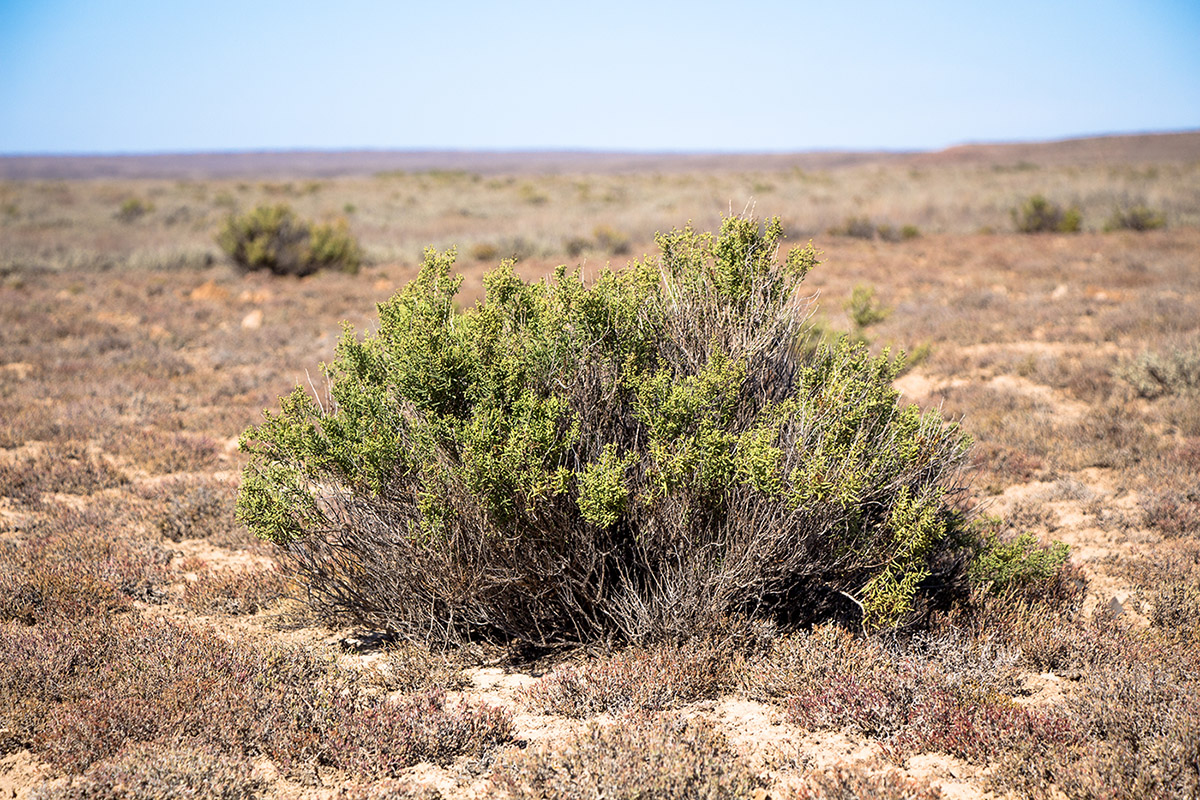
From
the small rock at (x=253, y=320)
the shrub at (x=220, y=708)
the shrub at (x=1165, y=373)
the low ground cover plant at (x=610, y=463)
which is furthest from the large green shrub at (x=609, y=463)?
the small rock at (x=253, y=320)

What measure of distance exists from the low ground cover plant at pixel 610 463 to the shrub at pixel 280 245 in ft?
51.1

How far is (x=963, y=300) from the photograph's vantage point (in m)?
13.2

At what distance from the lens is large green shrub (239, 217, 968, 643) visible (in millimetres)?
3320

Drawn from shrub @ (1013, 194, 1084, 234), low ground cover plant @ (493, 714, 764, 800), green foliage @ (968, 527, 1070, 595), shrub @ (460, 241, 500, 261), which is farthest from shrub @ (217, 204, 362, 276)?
shrub @ (1013, 194, 1084, 234)

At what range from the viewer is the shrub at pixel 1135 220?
69.8 feet

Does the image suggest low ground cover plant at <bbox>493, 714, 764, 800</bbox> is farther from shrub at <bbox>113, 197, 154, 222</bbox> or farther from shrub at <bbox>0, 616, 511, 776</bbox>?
shrub at <bbox>113, 197, 154, 222</bbox>

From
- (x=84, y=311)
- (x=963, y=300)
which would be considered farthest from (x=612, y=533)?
(x=84, y=311)

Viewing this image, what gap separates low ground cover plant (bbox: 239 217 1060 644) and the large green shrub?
13 mm

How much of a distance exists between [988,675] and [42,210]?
3907 centimetres

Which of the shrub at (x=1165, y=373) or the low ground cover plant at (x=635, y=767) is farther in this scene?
the shrub at (x=1165, y=373)

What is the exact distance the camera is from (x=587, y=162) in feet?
498

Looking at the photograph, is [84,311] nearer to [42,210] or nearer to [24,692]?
[24,692]

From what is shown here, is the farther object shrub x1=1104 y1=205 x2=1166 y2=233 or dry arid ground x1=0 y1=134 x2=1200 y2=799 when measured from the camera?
shrub x1=1104 y1=205 x2=1166 y2=233

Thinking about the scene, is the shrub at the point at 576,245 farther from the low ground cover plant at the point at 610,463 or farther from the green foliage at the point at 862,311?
the low ground cover plant at the point at 610,463
